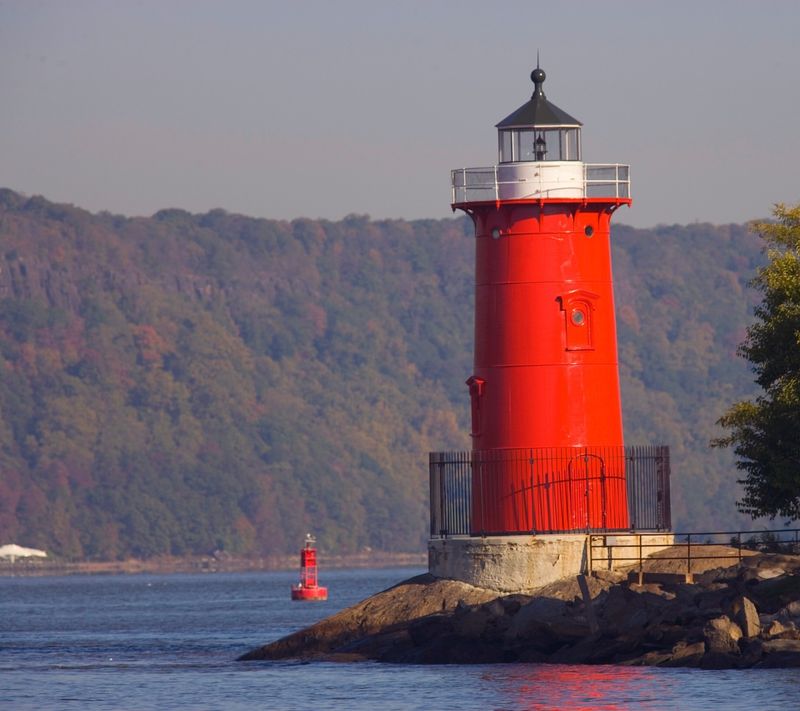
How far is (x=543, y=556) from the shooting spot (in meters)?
41.5

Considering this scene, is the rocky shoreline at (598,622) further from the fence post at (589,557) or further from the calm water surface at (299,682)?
the calm water surface at (299,682)

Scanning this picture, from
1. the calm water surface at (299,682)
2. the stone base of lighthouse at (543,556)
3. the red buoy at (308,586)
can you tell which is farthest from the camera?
the red buoy at (308,586)

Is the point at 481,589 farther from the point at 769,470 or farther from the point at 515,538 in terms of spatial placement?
the point at 769,470

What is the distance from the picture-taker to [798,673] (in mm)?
35781

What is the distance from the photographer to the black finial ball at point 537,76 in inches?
1705

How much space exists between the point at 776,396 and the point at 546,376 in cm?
432

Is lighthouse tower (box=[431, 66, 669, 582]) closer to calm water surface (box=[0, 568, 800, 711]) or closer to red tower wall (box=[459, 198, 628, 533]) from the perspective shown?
red tower wall (box=[459, 198, 628, 533])

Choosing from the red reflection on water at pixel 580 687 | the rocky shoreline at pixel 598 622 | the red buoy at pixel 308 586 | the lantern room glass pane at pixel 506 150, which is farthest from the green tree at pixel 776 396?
the red buoy at pixel 308 586

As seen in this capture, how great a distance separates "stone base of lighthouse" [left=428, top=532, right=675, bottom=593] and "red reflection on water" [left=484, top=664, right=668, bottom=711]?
2.85 metres

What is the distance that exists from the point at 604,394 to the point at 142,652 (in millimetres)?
15076

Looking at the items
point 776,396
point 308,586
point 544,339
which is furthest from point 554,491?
point 308,586

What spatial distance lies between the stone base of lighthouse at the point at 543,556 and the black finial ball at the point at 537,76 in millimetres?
8779

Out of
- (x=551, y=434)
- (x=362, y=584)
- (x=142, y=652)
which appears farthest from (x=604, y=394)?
(x=362, y=584)

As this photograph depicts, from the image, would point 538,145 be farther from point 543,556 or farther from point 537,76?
point 543,556
